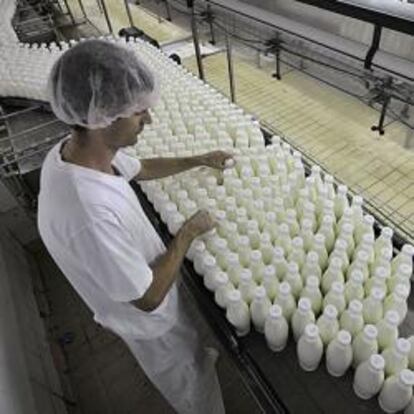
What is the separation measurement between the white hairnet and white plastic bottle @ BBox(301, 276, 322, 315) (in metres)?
0.55

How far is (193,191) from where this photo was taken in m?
1.19

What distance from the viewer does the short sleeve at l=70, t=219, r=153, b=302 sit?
0.80 m

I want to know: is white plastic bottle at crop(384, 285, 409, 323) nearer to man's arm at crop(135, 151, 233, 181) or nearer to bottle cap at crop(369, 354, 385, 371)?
bottle cap at crop(369, 354, 385, 371)

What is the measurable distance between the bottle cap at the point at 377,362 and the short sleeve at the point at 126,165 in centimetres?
78

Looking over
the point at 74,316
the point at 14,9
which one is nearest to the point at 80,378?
the point at 74,316

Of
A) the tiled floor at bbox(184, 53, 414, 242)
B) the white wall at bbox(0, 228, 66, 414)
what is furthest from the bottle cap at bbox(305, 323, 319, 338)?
the white wall at bbox(0, 228, 66, 414)

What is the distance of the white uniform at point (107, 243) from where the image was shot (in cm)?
81

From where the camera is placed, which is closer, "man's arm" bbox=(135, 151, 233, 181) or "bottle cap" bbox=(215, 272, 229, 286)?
"bottle cap" bbox=(215, 272, 229, 286)

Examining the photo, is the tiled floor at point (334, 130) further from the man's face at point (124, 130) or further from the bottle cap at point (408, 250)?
the man's face at point (124, 130)

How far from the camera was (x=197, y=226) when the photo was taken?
99cm

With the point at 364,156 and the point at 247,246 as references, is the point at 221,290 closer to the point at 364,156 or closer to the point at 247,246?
the point at 247,246

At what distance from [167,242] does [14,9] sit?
9.70 feet

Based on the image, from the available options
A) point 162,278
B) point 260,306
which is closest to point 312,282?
point 260,306

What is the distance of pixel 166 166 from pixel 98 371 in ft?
3.90
